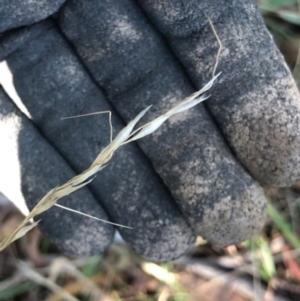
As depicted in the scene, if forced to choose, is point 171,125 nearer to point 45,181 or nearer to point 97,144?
point 97,144

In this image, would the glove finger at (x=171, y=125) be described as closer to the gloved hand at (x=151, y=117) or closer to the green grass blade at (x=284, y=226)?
the gloved hand at (x=151, y=117)

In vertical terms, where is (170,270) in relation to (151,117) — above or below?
below

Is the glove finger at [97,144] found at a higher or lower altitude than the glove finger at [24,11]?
lower

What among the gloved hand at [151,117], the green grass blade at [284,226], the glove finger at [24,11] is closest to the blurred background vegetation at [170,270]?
the green grass blade at [284,226]

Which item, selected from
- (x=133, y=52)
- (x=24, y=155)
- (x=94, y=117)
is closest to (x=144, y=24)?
(x=133, y=52)

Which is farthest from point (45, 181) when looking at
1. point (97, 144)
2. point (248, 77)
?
point (248, 77)

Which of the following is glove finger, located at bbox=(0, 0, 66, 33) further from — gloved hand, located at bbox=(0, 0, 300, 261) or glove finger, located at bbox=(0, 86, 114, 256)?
glove finger, located at bbox=(0, 86, 114, 256)

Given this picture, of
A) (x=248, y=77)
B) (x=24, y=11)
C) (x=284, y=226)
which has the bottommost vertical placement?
(x=284, y=226)
